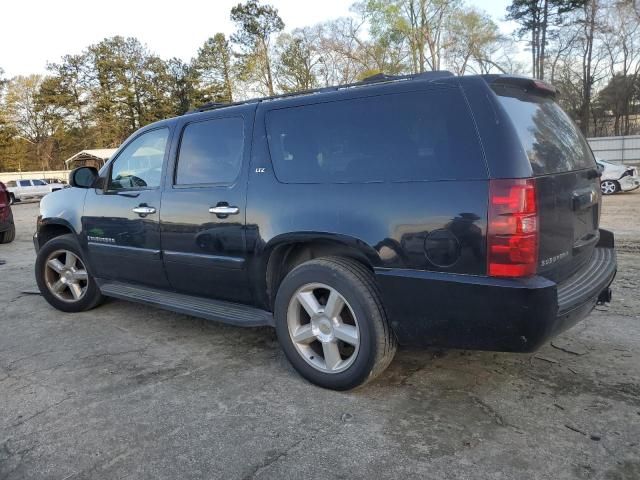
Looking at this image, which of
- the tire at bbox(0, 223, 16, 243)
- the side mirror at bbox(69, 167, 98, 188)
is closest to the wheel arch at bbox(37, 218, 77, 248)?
the side mirror at bbox(69, 167, 98, 188)

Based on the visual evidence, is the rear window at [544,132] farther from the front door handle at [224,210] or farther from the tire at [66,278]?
the tire at [66,278]

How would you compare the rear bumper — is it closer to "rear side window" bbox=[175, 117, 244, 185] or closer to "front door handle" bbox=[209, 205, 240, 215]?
"front door handle" bbox=[209, 205, 240, 215]

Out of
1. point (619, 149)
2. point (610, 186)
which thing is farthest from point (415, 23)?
point (610, 186)

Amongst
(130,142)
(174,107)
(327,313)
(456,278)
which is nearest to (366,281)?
(327,313)

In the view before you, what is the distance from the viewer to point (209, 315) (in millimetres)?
3635

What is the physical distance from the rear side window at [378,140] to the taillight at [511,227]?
16 centimetres

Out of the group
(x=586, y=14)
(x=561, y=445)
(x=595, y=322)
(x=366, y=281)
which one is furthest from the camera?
(x=586, y=14)

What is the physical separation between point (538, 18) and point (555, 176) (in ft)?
142

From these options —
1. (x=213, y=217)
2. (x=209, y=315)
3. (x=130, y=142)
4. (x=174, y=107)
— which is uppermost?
(x=174, y=107)

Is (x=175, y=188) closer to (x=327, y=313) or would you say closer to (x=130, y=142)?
(x=130, y=142)

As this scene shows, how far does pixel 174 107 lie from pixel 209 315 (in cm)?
5535

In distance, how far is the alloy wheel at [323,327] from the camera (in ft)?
9.89

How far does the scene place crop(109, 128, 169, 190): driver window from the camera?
4133mm

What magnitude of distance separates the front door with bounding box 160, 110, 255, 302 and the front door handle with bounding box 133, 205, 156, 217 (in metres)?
0.15
